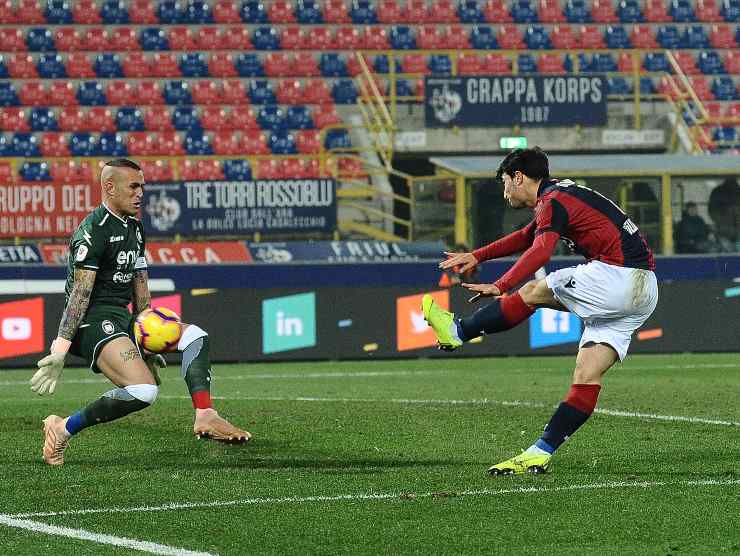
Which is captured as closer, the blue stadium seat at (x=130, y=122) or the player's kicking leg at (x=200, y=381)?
the player's kicking leg at (x=200, y=381)

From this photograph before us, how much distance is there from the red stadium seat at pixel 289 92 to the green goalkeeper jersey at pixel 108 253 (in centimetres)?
2604

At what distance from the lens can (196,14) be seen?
36750 mm

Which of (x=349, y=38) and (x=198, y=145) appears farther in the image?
(x=349, y=38)

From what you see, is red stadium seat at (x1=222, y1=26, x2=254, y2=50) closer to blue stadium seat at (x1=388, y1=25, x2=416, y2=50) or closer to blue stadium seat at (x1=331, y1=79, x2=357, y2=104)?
blue stadium seat at (x1=331, y1=79, x2=357, y2=104)

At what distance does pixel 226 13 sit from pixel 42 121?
19.9ft

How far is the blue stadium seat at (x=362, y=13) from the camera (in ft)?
123

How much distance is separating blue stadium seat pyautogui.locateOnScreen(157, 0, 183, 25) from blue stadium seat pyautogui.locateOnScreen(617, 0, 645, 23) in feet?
38.4

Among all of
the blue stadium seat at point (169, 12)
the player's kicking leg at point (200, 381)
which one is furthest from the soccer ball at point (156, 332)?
the blue stadium seat at point (169, 12)

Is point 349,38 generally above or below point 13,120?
above

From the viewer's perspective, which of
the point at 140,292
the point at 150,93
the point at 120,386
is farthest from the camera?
the point at 150,93

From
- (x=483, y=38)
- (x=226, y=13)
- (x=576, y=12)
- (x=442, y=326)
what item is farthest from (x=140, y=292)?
(x=576, y=12)

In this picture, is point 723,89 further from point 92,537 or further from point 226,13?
point 92,537

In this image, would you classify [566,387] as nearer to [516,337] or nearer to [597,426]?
[597,426]

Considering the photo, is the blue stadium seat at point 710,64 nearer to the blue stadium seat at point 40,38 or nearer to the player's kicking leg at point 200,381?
the blue stadium seat at point 40,38
